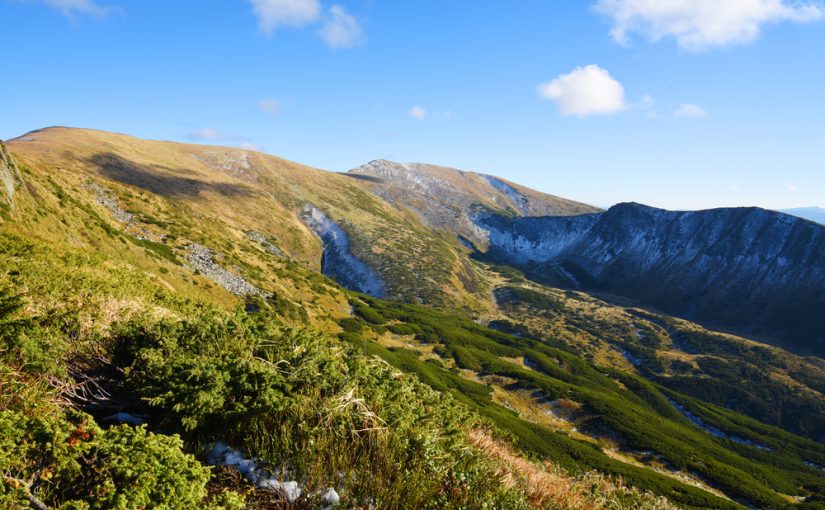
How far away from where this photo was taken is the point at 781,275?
632 feet

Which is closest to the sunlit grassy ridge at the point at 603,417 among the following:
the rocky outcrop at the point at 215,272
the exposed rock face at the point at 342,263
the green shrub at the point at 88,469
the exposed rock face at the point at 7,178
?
the rocky outcrop at the point at 215,272

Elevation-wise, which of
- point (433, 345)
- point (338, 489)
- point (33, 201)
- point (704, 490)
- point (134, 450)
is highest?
point (33, 201)

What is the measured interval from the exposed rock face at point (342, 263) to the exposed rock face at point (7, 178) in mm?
110997

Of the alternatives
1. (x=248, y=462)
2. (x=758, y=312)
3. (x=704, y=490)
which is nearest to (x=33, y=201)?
(x=248, y=462)

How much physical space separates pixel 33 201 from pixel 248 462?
35737mm

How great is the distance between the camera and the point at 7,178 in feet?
96.3

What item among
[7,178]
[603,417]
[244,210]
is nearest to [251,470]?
[7,178]

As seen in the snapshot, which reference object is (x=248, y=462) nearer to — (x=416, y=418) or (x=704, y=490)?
(x=416, y=418)

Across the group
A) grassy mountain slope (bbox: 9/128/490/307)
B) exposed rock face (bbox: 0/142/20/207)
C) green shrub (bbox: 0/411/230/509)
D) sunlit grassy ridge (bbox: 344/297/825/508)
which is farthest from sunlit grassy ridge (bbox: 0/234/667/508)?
grassy mountain slope (bbox: 9/128/490/307)

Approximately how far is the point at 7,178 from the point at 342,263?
407ft

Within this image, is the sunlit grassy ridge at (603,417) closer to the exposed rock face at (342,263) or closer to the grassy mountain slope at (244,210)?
the exposed rock face at (342,263)

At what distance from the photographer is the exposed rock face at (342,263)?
14450cm

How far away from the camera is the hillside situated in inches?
258

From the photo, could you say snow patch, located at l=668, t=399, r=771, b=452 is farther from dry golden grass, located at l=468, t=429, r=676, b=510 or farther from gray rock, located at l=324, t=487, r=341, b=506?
gray rock, located at l=324, t=487, r=341, b=506
